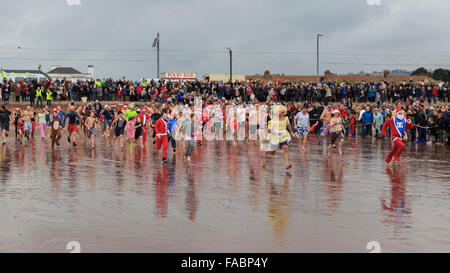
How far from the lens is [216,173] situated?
17.2 metres

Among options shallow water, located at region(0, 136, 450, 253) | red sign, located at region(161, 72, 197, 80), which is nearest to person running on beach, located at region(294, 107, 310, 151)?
shallow water, located at region(0, 136, 450, 253)

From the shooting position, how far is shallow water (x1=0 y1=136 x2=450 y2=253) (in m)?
9.23

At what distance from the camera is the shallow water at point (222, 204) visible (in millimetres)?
9227

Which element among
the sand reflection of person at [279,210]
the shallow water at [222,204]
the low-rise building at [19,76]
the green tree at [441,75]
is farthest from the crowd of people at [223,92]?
the green tree at [441,75]

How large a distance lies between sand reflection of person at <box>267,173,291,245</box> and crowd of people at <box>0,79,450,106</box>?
3007 centimetres

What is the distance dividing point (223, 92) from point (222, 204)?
33268 mm

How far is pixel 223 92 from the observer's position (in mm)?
45312

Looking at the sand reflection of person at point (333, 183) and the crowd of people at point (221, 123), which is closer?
the sand reflection of person at point (333, 183)

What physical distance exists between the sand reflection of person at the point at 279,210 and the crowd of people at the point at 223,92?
98.7ft

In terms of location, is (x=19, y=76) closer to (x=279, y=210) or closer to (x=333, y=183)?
(x=333, y=183)

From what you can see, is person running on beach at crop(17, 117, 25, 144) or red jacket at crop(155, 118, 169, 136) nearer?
red jacket at crop(155, 118, 169, 136)

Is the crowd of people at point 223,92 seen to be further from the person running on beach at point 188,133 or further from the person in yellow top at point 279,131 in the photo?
the person in yellow top at point 279,131

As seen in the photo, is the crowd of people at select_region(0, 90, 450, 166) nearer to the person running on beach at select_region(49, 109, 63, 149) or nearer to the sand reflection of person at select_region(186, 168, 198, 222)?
the person running on beach at select_region(49, 109, 63, 149)
